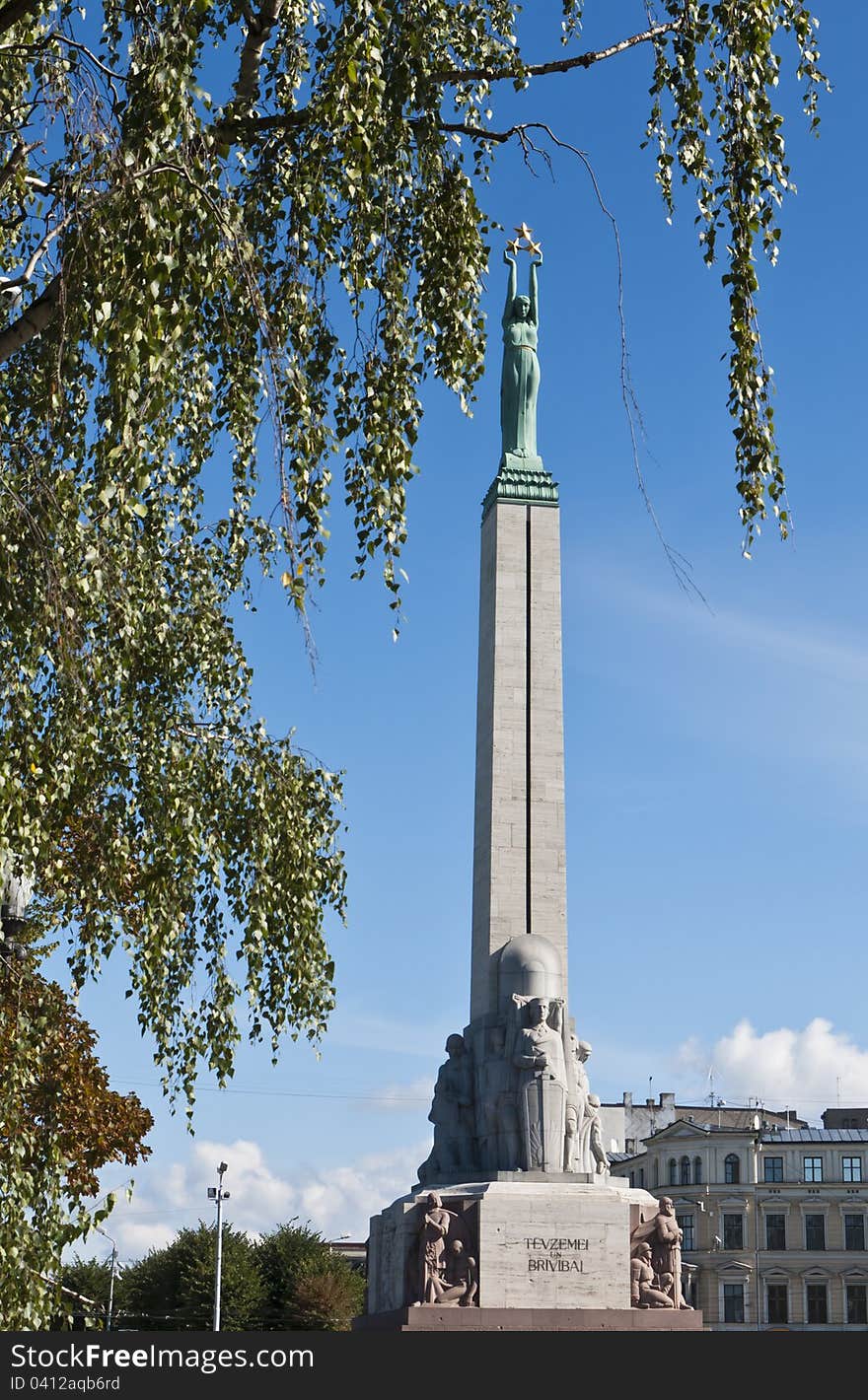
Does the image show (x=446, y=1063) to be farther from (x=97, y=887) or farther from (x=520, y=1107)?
(x=97, y=887)

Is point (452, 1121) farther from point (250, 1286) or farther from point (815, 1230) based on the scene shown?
point (815, 1230)

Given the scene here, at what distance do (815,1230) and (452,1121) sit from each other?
64.2 m

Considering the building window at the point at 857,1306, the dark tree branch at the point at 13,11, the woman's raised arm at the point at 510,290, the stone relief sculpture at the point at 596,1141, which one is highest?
the woman's raised arm at the point at 510,290

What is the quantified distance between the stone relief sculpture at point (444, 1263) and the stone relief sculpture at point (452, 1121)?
186 cm

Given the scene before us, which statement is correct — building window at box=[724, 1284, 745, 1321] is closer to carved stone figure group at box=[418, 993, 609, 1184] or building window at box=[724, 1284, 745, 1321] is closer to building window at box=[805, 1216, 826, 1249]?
building window at box=[805, 1216, 826, 1249]

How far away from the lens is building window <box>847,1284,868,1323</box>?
8319cm

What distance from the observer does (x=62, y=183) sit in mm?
8727

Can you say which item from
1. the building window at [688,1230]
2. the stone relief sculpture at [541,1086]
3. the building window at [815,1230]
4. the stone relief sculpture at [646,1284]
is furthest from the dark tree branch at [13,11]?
the building window at [815,1230]

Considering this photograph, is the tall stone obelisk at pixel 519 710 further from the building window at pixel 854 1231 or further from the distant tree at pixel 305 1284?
the building window at pixel 854 1231

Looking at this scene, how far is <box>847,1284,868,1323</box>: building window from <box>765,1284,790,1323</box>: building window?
3.21m

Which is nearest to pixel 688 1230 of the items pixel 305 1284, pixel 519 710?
pixel 305 1284

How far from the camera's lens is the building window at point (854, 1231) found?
84.8 meters

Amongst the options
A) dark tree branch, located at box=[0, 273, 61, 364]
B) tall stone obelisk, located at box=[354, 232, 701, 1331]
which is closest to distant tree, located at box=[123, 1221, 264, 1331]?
tall stone obelisk, located at box=[354, 232, 701, 1331]

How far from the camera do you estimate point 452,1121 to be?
90.7 feet
